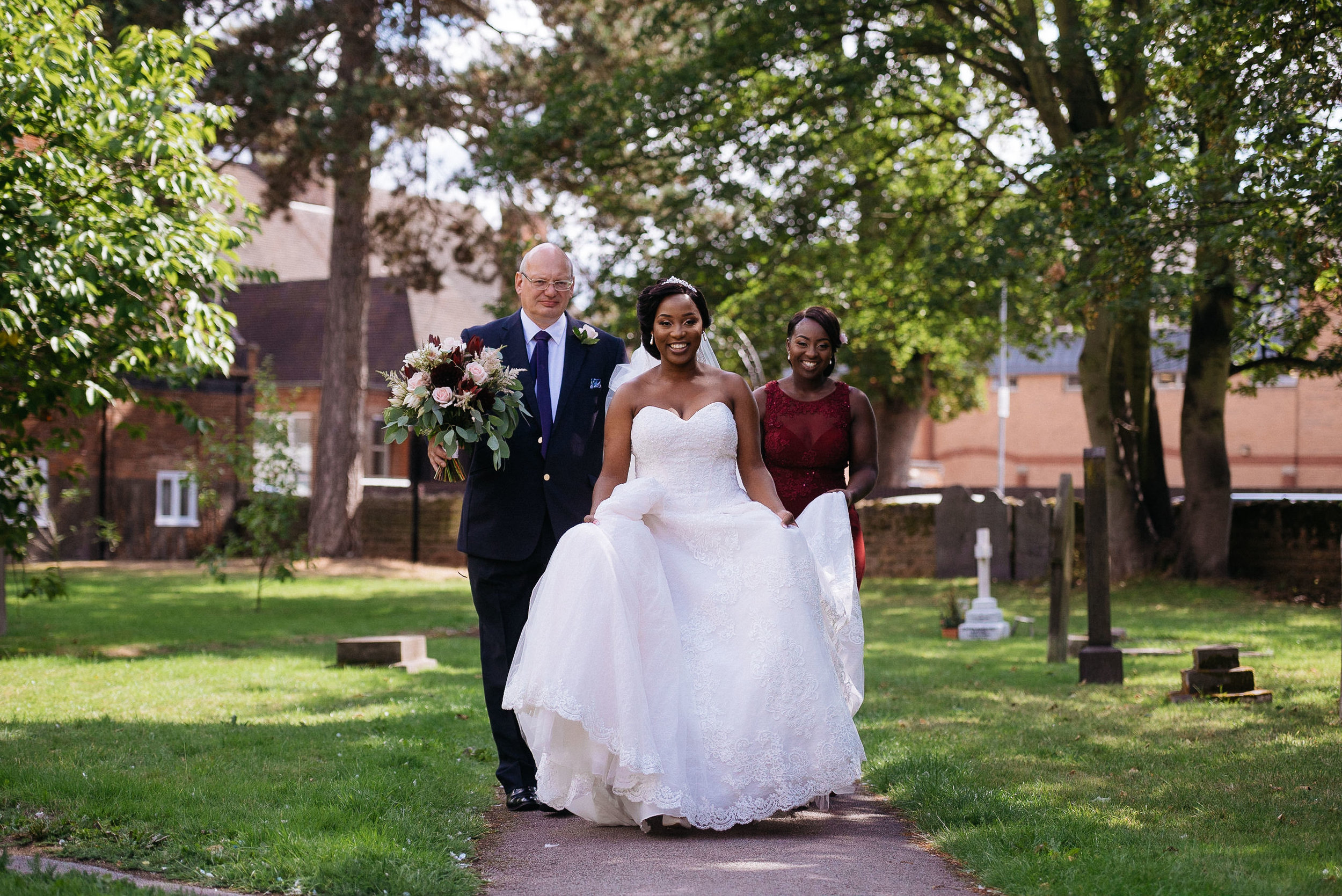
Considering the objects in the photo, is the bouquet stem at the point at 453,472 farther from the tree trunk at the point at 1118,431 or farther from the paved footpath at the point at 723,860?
the tree trunk at the point at 1118,431

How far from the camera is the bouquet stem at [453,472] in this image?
642 centimetres

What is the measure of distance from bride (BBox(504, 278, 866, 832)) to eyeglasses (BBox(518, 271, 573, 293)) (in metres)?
0.47

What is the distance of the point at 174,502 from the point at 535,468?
2915 centimetres

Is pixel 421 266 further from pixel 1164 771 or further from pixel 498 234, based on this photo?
pixel 1164 771

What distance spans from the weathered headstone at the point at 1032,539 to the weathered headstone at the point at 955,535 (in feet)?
2.81

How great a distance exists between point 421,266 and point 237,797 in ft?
65.3

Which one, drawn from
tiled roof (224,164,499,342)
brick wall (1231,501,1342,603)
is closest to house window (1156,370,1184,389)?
tiled roof (224,164,499,342)

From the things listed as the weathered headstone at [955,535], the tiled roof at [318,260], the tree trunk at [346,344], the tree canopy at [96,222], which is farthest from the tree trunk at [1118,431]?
the tiled roof at [318,260]

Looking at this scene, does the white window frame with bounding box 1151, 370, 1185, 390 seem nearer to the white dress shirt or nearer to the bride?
the white dress shirt

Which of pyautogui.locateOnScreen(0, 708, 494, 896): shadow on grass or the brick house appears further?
the brick house

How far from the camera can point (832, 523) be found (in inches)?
275

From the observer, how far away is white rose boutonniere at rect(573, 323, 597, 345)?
6543 millimetres

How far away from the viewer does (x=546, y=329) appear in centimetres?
667

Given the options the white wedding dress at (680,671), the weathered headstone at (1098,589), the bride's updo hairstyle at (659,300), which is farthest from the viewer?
the weathered headstone at (1098,589)
